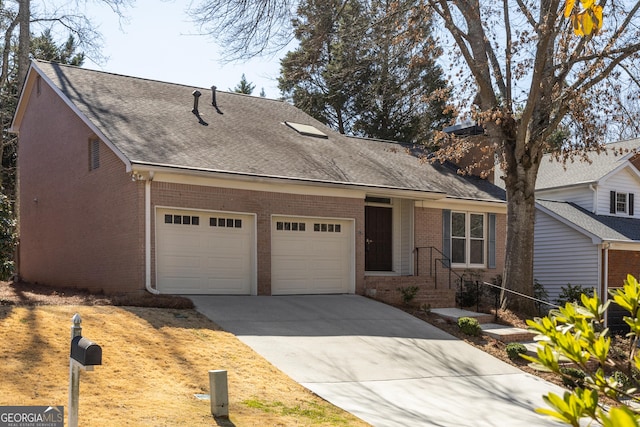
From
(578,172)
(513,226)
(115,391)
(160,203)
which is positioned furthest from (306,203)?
(578,172)

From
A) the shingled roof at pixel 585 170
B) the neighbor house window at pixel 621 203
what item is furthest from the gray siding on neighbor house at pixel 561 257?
the neighbor house window at pixel 621 203

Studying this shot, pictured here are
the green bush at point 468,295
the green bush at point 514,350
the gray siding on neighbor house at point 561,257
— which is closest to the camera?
the green bush at point 514,350

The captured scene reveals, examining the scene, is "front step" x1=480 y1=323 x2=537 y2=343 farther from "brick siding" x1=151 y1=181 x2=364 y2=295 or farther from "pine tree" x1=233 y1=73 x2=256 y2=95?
"pine tree" x1=233 y1=73 x2=256 y2=95

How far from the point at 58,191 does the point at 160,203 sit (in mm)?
6049

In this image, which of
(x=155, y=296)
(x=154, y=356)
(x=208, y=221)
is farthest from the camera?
(x=208, y=221)

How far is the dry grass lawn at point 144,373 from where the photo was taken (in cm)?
862

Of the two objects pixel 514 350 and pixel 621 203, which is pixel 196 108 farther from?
pixel 621 203

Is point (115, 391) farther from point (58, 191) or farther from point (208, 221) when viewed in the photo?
point (58, 191)

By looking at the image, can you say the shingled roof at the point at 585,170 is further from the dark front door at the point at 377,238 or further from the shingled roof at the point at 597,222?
the dark front door at the point at 377,238

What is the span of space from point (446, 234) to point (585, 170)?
938 centimetres

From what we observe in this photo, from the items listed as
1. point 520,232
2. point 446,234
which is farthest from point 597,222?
point 520,232

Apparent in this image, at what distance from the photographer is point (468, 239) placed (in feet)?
76.3

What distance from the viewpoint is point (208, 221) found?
17.5 m

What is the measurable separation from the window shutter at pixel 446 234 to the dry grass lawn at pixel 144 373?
422 inches
